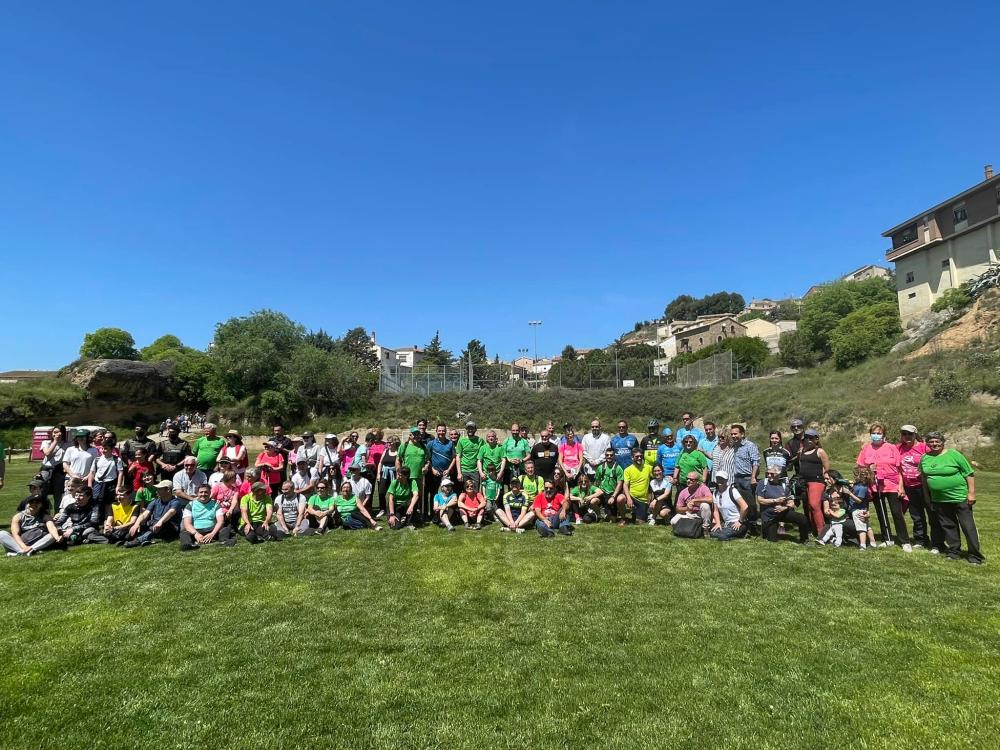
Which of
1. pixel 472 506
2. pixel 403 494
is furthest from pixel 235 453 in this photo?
pixel 472 506

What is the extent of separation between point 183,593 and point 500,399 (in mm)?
32814

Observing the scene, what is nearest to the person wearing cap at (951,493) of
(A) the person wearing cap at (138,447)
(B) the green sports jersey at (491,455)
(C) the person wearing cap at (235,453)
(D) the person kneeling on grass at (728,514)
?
(D) the person kneeling on grass at (728,514)

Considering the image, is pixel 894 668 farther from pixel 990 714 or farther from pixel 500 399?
pixel 500 399

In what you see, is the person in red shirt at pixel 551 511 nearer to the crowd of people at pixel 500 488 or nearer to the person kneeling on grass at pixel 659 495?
the crowd of people at pixel 500 488

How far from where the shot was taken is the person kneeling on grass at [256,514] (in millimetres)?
8320

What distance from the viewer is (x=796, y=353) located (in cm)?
5312

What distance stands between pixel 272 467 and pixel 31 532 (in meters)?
3.37

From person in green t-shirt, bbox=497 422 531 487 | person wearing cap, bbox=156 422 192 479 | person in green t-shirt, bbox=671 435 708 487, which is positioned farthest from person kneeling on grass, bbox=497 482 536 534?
person wearing cap, bbox=156 422 192 479

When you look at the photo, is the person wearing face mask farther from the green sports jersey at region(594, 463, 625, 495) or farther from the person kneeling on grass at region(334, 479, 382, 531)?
the person kneeling on grass at region(334, 479, 382, 531)

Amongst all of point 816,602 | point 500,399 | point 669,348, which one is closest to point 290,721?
point 816,602

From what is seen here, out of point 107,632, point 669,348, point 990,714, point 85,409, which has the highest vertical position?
point 669,348

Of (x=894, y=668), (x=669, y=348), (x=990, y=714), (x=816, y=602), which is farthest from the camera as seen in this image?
(x=669, y=348)

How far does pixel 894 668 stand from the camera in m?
4.05

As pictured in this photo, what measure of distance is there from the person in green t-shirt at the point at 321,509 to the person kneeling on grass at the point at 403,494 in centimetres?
100
